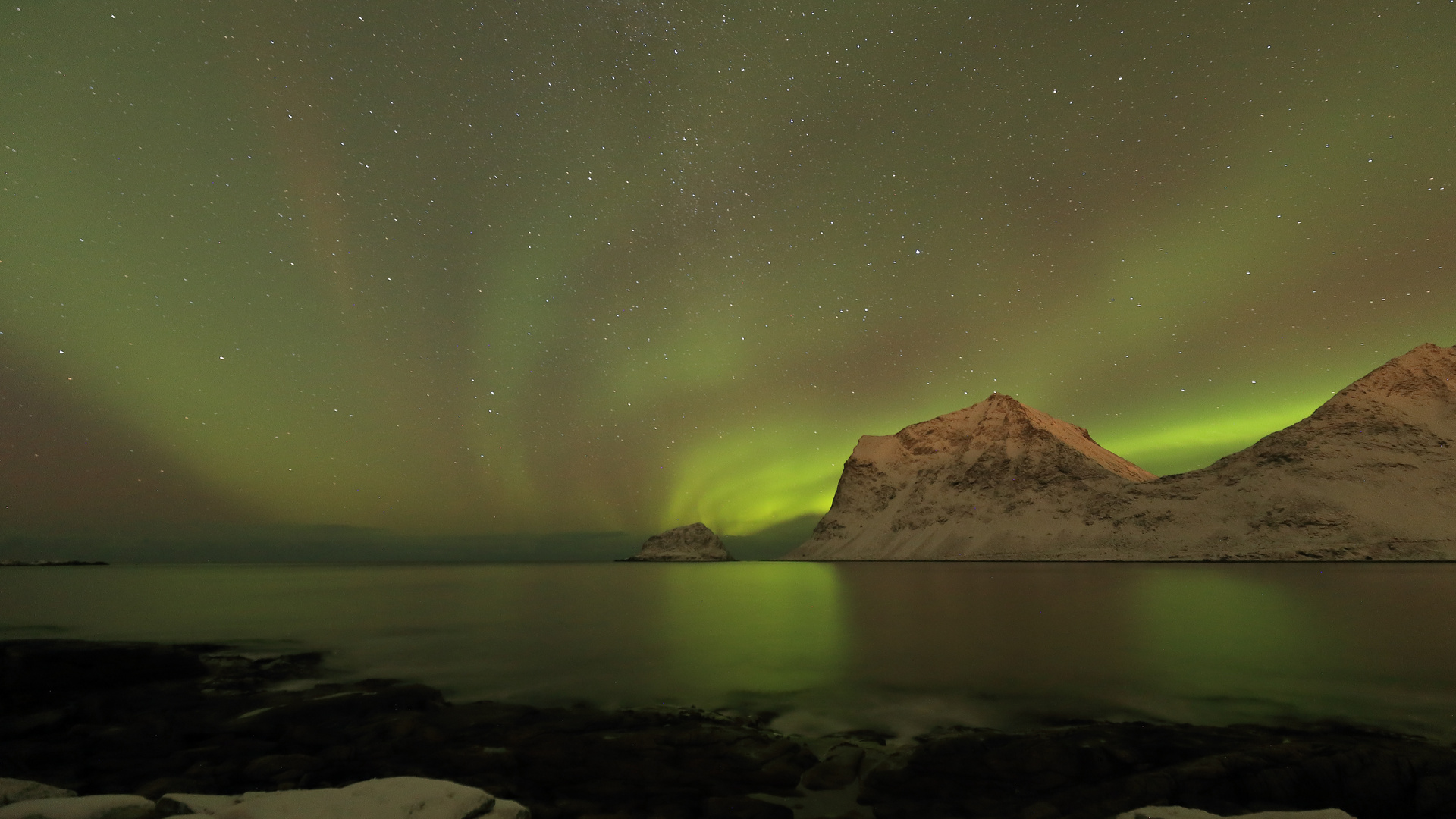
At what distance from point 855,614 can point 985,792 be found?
1225 inches

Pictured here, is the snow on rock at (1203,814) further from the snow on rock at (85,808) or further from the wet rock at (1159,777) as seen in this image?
the snow on rock at (85,808)

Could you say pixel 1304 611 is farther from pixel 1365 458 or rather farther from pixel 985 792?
pixel 1365 458

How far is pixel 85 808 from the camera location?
22.5ft

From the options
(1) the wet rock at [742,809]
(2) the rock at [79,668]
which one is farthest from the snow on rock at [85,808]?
(2) the rock at [79,668]

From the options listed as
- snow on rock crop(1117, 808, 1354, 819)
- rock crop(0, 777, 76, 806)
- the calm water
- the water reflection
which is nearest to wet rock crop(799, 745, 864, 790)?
the calm water

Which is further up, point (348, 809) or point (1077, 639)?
point (348, 809)

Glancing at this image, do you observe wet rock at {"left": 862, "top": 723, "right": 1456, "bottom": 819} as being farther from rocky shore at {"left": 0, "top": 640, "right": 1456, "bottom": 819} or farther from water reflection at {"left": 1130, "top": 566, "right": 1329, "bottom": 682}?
water reflection at {"left": 1130, "top": 566, "right": 1329, "bottom": 682}

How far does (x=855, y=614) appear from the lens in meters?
39.1

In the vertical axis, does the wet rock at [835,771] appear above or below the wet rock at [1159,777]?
below

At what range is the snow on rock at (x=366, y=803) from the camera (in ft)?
22.2

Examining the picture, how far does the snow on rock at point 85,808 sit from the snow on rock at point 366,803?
9.2 inches

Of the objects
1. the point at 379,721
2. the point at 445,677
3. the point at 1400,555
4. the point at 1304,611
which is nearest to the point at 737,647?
the point at 445,677

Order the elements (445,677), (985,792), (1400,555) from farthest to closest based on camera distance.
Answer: (1400,555) → (445,677) → (985,792)

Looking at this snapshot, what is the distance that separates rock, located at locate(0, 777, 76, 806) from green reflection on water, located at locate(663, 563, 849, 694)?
12.5 metres
